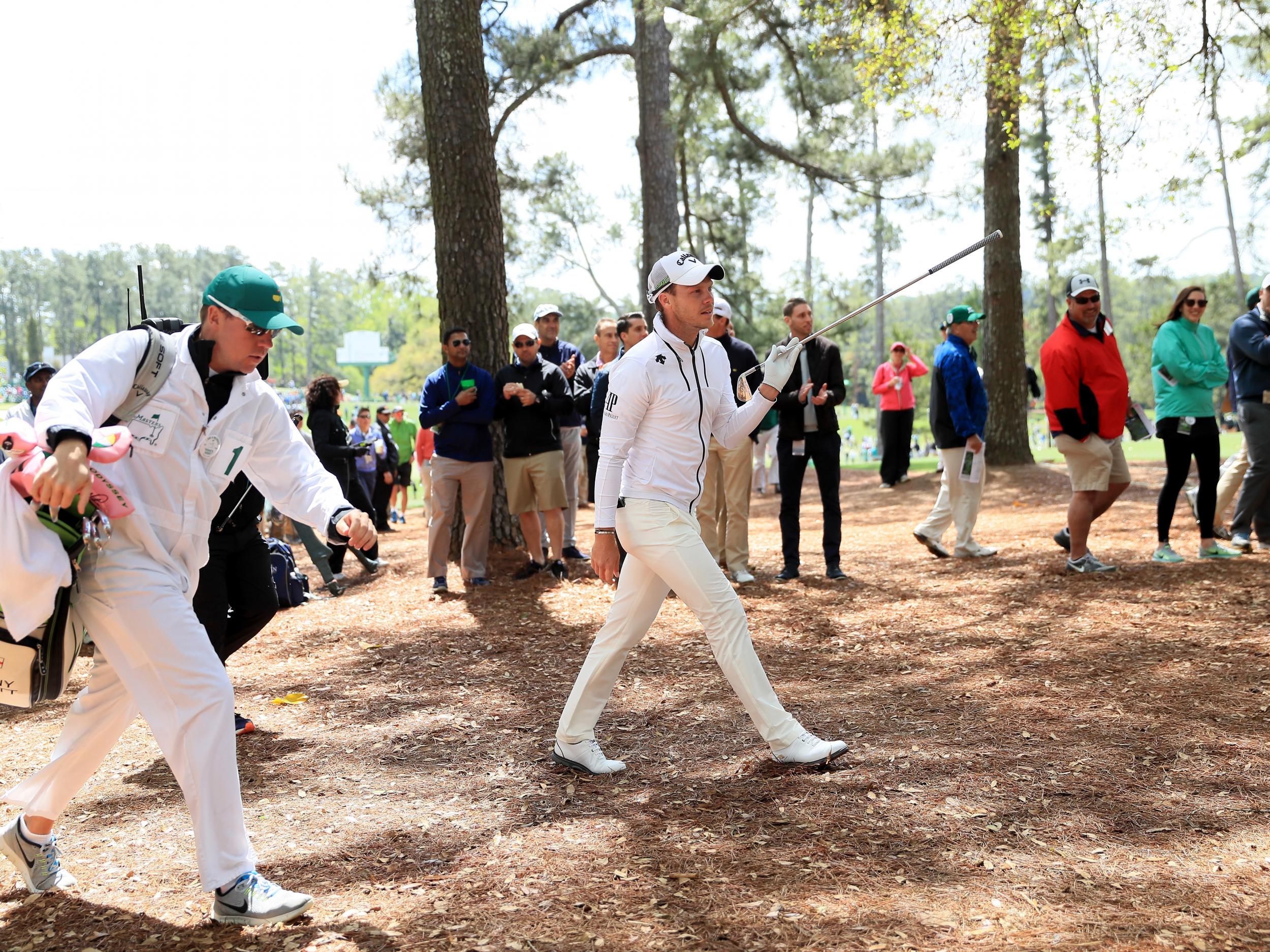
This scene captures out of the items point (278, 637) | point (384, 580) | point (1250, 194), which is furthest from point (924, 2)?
point (1250, 194)

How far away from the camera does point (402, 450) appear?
2014cm

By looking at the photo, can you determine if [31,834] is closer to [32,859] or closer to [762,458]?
[32,859]

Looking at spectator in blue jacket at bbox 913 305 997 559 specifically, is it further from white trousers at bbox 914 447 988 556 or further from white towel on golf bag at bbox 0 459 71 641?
white towel on golf bag at bbox 0 459 71 641

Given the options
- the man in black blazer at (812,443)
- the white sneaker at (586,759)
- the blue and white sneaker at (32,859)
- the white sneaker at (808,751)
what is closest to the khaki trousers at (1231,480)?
the man in black blazer at (812,443)

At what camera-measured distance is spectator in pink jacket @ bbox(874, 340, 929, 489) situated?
16141 millimetres

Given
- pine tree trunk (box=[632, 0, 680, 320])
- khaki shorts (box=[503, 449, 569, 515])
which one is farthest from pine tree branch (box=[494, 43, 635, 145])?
khaki shorts (box=[503, 449, 569, 515])

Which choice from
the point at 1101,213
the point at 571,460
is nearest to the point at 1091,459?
the point at 571,460

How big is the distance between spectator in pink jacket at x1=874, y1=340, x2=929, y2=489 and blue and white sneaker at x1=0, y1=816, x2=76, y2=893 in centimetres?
1388

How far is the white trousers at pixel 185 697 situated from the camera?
3211 millimetres

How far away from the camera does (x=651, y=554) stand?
4.49 metres

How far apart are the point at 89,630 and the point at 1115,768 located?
395cm

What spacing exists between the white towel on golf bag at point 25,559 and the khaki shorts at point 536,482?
637cm

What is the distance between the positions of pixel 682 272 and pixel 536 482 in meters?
5.10

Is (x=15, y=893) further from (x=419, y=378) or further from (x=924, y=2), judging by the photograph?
(x=419, y=378)
